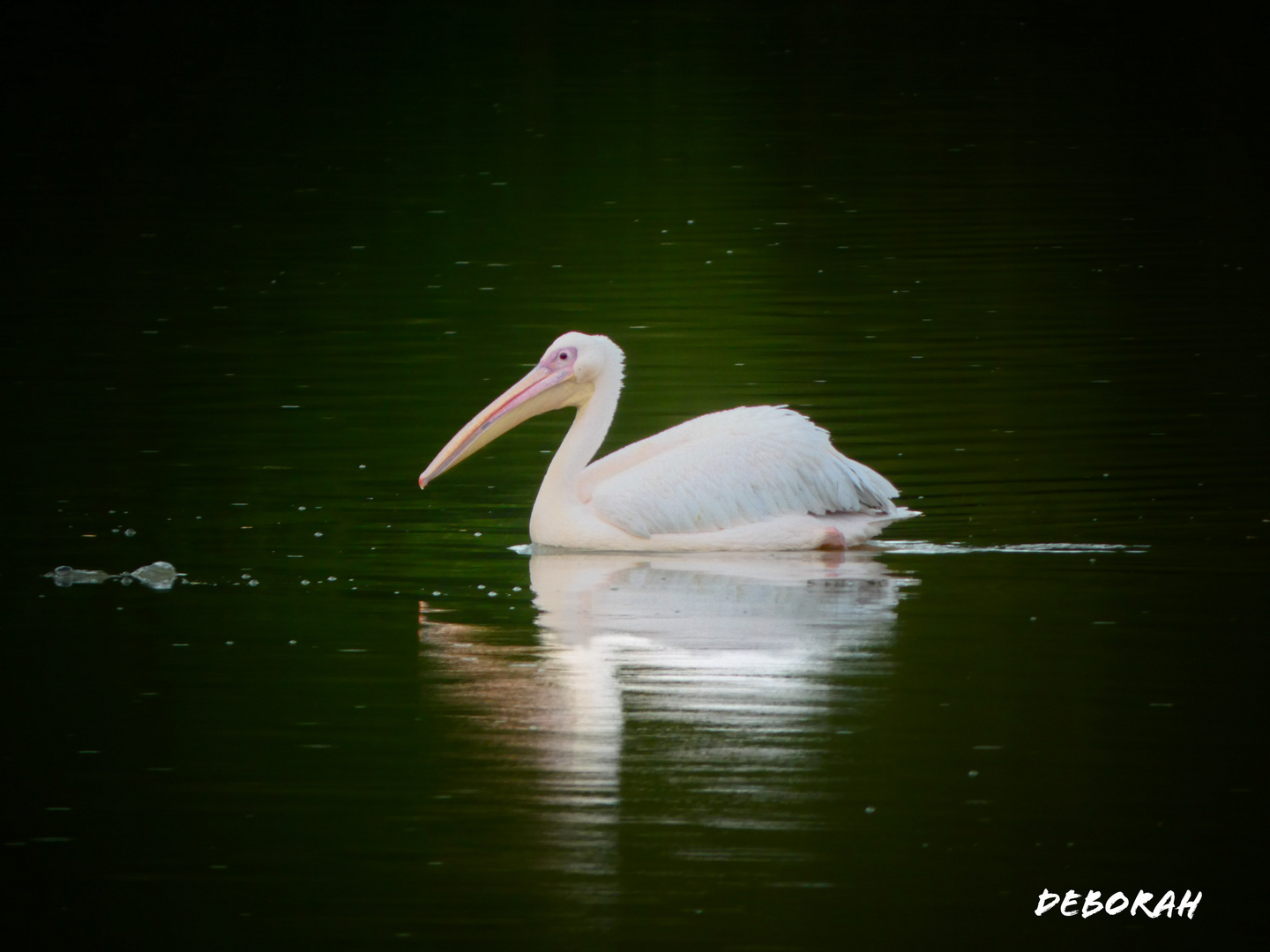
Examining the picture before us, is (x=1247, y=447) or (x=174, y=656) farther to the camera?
(x=1247, y=447)

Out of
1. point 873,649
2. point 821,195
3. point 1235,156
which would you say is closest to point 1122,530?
point 873,649

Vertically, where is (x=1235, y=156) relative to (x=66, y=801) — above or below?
above

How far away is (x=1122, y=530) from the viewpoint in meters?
8.96

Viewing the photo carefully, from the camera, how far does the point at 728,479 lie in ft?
30.0

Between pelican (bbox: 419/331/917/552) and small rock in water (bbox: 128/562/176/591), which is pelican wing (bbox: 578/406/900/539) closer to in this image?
pelican (bbox: 419/331/917/552)

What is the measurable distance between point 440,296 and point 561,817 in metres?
11.2

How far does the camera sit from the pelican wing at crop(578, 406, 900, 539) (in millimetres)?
9086


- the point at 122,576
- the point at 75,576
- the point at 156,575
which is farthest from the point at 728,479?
the point at 75,576

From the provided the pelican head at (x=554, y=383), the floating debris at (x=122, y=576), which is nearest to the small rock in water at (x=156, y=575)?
the floating debris at (x=122, y=576)

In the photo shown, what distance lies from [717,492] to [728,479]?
0.08 meters

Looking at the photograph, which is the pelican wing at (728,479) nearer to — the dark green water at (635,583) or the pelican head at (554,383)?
the dark green water at (635,583)

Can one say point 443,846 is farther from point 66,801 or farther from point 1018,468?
point 1018,468

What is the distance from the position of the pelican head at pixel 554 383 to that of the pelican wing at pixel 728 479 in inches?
17.4

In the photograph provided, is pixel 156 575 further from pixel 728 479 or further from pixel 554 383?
pixel 728 479
